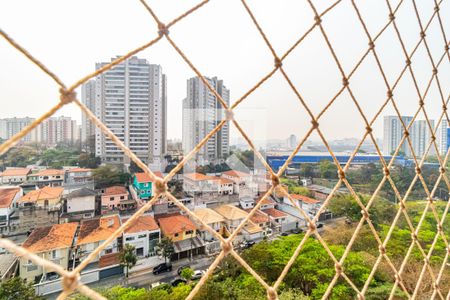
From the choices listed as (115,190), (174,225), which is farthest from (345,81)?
(115,190)

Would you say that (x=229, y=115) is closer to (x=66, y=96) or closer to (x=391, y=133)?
(x=66, y=96)

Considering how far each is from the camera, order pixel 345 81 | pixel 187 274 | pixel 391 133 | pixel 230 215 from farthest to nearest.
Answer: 1. pixel 391 133
2. pixel 230 215
3. pixel 187 274
4. pixel 345 81

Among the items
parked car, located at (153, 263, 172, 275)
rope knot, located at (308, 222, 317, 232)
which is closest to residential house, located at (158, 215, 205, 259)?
parked car, located at (153, 263, 172, 275)

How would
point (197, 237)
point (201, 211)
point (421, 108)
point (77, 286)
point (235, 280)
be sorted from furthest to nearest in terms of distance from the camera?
1. point (201, 211)
2. point (197, 237)
3. point (235, 280)
4. point (421, 108)
5. point (77, 286)

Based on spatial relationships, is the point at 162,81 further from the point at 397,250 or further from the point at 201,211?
the point at 397,250

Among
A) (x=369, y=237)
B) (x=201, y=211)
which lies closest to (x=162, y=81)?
(x=201, y=211)

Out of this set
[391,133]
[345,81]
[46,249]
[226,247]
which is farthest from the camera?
[391,133]

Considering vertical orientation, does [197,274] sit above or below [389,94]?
below
